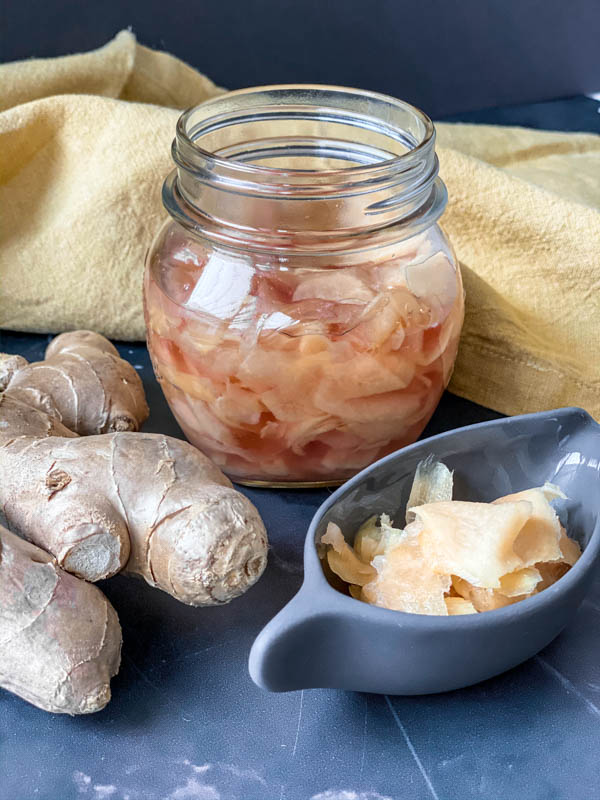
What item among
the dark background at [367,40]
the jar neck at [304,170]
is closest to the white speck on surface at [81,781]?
the jar neck at [304,170]

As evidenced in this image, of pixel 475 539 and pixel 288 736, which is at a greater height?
pixel 475 539

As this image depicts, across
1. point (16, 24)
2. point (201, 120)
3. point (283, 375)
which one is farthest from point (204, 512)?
point (16, 24)

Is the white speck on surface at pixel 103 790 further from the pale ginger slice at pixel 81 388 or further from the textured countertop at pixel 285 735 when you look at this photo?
the pale ginger slice at pixel 81 388

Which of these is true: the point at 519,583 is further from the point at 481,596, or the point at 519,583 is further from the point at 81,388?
the point at 81,388

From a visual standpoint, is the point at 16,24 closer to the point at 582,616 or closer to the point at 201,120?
the point at 201,120

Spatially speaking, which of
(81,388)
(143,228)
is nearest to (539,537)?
(81,388)
